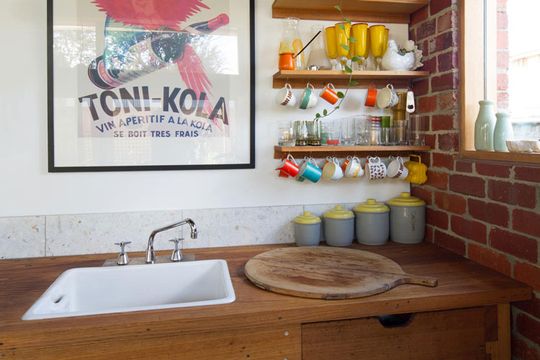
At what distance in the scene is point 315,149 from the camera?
1.77 metres

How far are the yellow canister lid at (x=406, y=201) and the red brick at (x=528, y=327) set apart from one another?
638mm

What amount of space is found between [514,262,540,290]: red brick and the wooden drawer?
7.1 inches

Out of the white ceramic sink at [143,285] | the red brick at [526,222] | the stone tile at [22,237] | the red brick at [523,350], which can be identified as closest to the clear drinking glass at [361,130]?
the red brick at [526,222]

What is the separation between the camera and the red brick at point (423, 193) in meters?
1.93

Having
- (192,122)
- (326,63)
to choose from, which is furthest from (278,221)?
(326,63)

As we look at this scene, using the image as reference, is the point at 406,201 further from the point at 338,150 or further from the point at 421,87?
the point at 421,87

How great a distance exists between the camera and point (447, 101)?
1.76 metres

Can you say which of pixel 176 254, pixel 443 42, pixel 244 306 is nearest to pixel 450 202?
pixel 443 42

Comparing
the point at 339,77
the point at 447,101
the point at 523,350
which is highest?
the point at 339,77

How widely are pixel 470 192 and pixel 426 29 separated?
772mm

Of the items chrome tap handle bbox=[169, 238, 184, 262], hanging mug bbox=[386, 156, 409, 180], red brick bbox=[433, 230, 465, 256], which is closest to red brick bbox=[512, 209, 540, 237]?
red brick bbox=[433, 230, 465, 256]

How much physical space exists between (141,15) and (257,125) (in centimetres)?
67

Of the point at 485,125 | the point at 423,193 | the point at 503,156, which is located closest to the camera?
the point at 503,156

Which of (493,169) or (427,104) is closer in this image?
(493,169)
